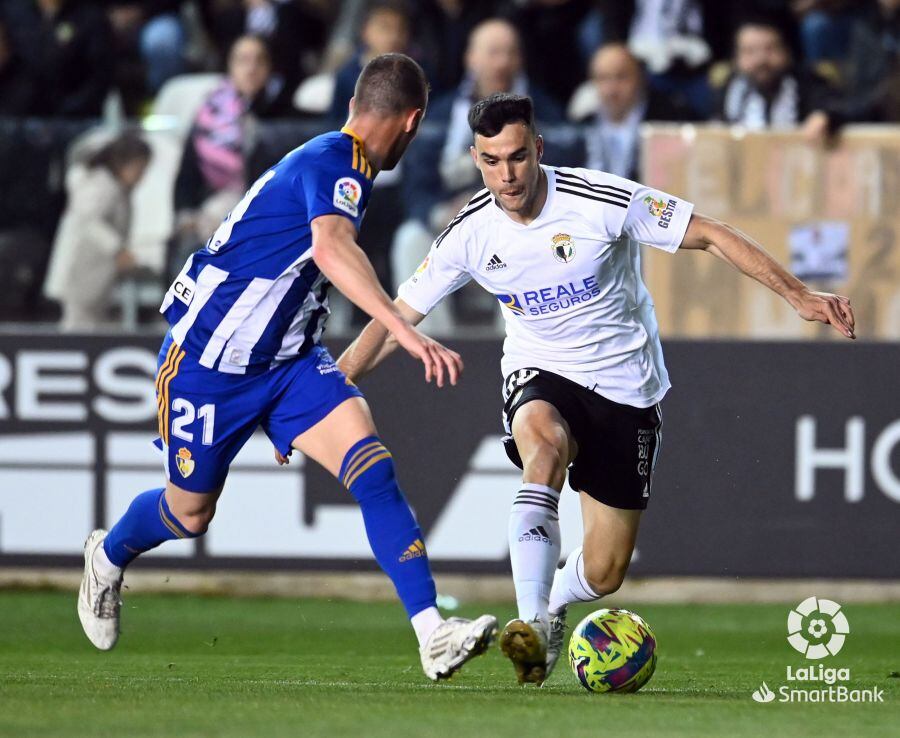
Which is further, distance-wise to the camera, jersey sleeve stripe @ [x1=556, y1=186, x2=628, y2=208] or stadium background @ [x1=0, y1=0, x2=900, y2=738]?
stadium background @ [x1=0, y1=0, x2=900, y2=738]

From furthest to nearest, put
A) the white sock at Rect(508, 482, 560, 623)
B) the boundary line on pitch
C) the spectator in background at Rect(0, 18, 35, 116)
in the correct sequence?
1. the spectator in background at Rect(0, 18, 35, 116)
2. the boundary line on pitch
3. the white sock at Rect(508, 482, 560, 623)

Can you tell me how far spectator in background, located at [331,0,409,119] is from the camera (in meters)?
11.4

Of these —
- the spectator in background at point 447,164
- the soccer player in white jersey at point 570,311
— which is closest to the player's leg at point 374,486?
the soccer player in white jersey at point 570,311

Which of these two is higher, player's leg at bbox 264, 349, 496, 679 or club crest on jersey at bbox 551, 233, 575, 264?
club crest on jersey at bbox 551, 233, 575, 264

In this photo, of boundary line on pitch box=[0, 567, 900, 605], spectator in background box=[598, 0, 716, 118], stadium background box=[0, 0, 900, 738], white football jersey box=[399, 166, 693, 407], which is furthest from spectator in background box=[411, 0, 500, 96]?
white football jersey box=[399, 166, 693, 407]

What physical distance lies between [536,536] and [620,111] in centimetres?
520

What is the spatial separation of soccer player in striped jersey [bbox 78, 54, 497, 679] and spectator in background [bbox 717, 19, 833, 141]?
5353 mm

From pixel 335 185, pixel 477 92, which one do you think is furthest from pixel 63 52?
pixel 335 185

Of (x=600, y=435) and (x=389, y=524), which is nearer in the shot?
(x=389, y=524)

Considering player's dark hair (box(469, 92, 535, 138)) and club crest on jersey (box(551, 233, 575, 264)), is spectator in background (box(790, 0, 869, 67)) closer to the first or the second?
club crest on jersey (box(551, 233, 575, 264))

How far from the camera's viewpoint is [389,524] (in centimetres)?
616

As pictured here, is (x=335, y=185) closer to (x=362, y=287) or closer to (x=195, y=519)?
(x=362, y=287)

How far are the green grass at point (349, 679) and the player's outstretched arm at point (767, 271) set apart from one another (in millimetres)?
1422

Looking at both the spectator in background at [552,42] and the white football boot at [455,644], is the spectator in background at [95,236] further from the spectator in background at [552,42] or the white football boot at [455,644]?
the white football boot at [455,644]
